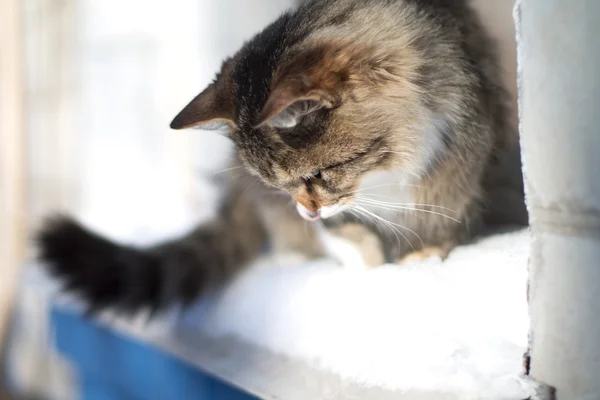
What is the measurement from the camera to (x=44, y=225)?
1155mm

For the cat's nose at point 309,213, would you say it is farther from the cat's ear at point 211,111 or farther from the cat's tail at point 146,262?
the cat's tail at point 146,262

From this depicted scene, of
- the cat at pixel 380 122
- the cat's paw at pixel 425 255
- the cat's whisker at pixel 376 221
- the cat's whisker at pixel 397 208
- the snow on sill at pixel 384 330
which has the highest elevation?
the cat at pixel 380 122

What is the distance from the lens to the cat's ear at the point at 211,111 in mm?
743

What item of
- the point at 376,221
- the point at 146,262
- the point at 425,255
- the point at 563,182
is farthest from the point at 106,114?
the point at 563,182

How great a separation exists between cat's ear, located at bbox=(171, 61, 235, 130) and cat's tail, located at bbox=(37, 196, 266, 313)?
422 millimetres

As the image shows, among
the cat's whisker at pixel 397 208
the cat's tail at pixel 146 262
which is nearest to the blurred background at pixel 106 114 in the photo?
the cat's tail at pixel 146 262

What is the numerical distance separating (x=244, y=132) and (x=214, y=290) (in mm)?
473

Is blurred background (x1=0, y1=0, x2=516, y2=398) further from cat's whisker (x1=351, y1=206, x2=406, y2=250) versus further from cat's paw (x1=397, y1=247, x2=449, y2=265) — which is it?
cat's paw (x1=397, y1=247, x2=449, y2=265)

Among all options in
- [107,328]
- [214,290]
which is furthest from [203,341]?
[107,328]

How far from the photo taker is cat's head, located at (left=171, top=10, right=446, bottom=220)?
677 millimetres

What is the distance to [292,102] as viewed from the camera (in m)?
0.59

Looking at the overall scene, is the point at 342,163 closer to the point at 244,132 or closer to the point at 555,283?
the point at 244,132

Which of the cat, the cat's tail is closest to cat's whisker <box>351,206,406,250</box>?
the cat

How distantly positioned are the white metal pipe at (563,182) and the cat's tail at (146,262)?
0.70 meters
